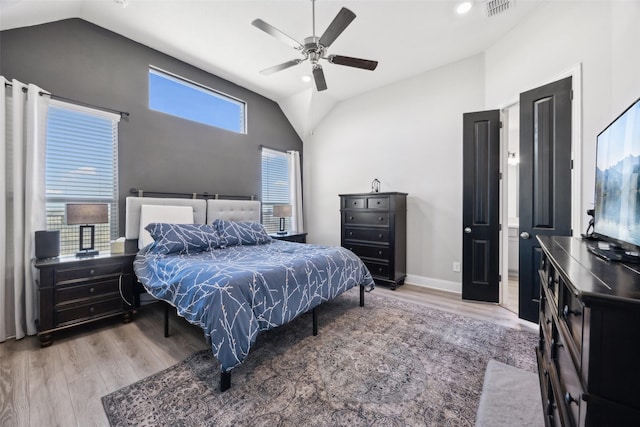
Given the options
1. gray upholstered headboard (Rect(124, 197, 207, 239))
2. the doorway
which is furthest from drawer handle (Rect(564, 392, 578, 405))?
gray upholstered headboard (Rect(124, 197, 207, 239))

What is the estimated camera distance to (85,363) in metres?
1.98

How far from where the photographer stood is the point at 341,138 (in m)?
4.89

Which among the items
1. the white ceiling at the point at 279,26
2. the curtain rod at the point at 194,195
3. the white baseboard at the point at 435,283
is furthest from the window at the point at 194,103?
the white baseboard at the point at 435,283

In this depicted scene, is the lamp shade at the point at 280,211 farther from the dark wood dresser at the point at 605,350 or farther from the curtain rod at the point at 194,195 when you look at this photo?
the dark wood dresser at the point at 605,350

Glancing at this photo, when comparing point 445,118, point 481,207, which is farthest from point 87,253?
point 445,118

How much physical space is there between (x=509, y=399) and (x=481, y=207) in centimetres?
223

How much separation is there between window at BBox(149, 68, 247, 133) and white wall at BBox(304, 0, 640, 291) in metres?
1.62

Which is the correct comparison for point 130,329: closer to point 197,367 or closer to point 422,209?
point 197,367

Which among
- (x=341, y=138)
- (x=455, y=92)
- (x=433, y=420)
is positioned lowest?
(x=433, y=420)

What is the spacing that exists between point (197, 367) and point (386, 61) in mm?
4183

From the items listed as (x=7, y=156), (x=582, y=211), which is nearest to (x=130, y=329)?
(x=7, y=156)

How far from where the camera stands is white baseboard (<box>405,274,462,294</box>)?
11.9 ft

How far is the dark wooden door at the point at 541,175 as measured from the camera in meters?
2.35

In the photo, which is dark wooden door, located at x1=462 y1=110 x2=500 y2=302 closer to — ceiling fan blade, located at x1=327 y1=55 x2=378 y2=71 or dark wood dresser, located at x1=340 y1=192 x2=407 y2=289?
dark wood dresser, located at x1=340 y1=192 x2=407 y2=289
